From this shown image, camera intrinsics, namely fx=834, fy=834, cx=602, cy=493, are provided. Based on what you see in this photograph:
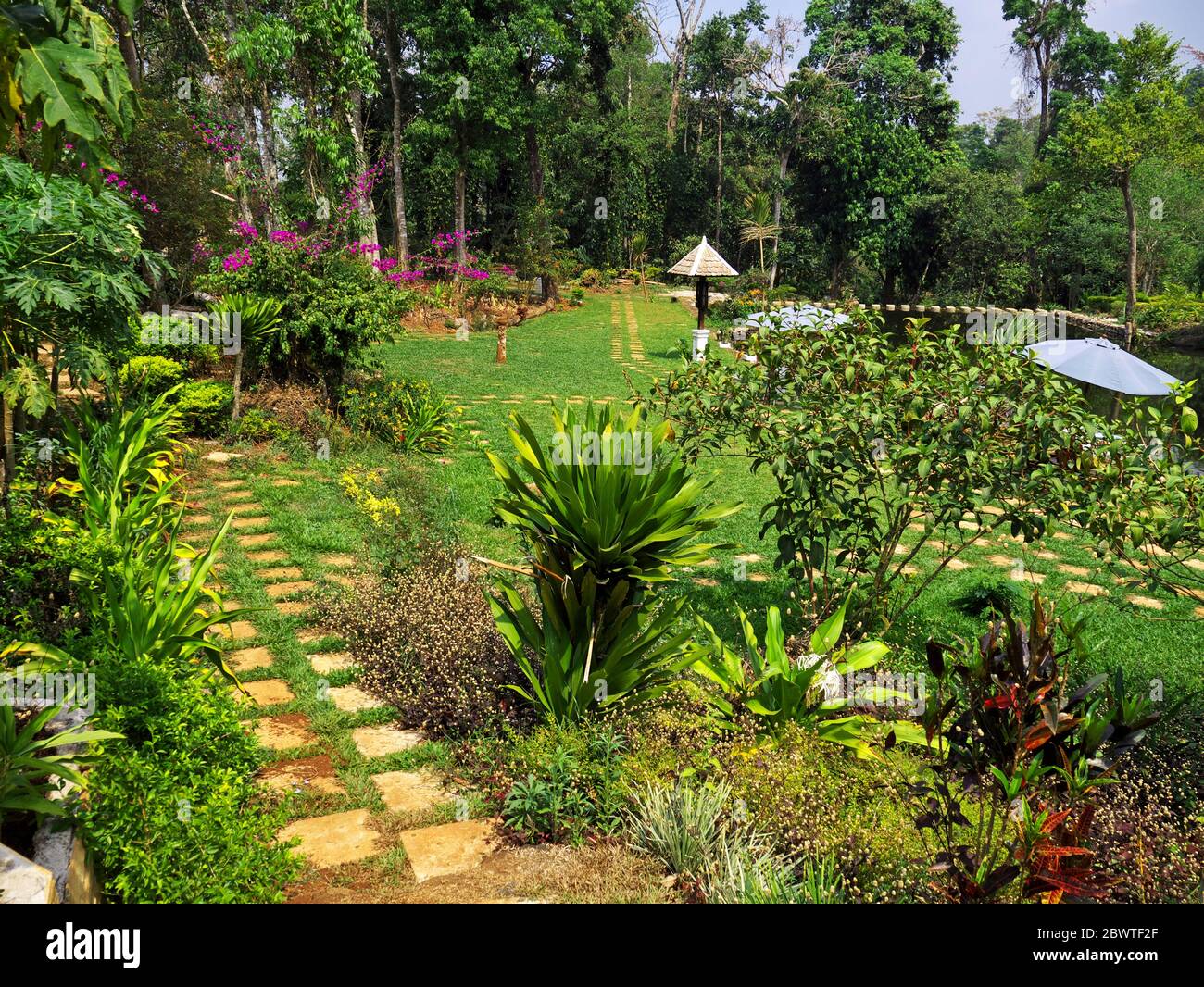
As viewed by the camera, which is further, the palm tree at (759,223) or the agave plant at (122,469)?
the palm tree at (759,223)

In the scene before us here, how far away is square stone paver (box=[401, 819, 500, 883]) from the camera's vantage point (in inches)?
122

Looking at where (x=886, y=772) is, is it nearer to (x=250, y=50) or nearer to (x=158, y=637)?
(x=158, y=637)

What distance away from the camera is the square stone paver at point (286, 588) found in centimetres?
536

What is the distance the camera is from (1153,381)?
33.6 feet

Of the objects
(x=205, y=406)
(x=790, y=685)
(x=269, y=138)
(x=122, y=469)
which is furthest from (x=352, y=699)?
(x=269, y=138)

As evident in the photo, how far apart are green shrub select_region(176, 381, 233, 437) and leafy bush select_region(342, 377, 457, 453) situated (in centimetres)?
117

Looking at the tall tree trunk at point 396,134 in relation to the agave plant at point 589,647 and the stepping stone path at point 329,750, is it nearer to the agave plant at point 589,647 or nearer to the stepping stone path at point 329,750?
the stepping stone path at point 329,750

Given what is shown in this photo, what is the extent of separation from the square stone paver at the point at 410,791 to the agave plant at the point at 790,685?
1.30 meters

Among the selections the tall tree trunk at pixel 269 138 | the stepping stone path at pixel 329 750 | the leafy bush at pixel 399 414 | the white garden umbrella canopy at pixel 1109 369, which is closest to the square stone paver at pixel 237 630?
the stepping stone path at pixel 329 750

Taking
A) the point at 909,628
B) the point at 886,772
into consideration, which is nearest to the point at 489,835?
the point at 886,772

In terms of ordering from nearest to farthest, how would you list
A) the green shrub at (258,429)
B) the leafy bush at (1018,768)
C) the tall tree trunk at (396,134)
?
1. the leafy bush at (1018,768)
2. the green shrub at (258,429)
3. the tall tree trunk at (396,134)

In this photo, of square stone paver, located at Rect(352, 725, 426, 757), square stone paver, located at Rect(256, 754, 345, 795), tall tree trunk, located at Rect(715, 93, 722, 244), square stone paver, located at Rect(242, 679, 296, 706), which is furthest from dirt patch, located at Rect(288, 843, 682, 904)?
tall tree trunk, located at Rect(715, 93, 722, 244)

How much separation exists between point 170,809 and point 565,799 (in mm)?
1463

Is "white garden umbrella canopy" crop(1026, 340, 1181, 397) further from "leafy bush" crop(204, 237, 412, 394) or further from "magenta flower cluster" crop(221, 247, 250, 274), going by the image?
"magenta flower cluster" crop(221, 247, 250, 274)
